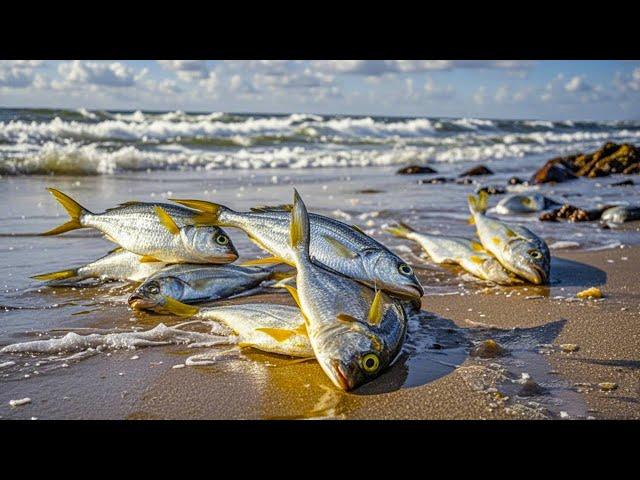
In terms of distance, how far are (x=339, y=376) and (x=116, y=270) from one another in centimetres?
345

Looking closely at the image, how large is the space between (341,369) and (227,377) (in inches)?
33.3

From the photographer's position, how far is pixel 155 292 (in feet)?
17.4

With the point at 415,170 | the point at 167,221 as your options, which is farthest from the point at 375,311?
the point at 415,170

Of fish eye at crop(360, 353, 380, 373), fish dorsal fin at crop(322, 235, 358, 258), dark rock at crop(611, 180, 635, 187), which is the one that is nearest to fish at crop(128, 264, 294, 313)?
fish dorsal fin at crop(322, 235, 358, 258)

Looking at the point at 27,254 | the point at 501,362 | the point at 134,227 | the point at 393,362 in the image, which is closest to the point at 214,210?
the point at 134,227

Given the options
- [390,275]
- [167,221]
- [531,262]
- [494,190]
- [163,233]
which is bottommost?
[531,262]

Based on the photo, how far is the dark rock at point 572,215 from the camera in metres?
10.5

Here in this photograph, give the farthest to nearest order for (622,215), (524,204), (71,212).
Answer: (524,204)
(622,215)
(71,212)

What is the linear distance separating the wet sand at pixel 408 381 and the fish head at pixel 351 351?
6.0 inches

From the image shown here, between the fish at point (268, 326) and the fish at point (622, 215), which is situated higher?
the fish at point (622, 215)

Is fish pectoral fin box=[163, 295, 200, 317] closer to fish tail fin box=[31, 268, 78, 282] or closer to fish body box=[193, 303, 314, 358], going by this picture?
fish body box=[193, 303, 314, 358]

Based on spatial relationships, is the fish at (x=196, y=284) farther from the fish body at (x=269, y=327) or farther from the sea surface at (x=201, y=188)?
the fish body at (x=269, y=327)

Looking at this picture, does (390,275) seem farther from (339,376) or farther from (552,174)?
(552,174)

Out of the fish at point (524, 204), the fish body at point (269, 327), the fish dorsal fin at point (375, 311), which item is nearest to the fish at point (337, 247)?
the fish body at point (269, 327)
